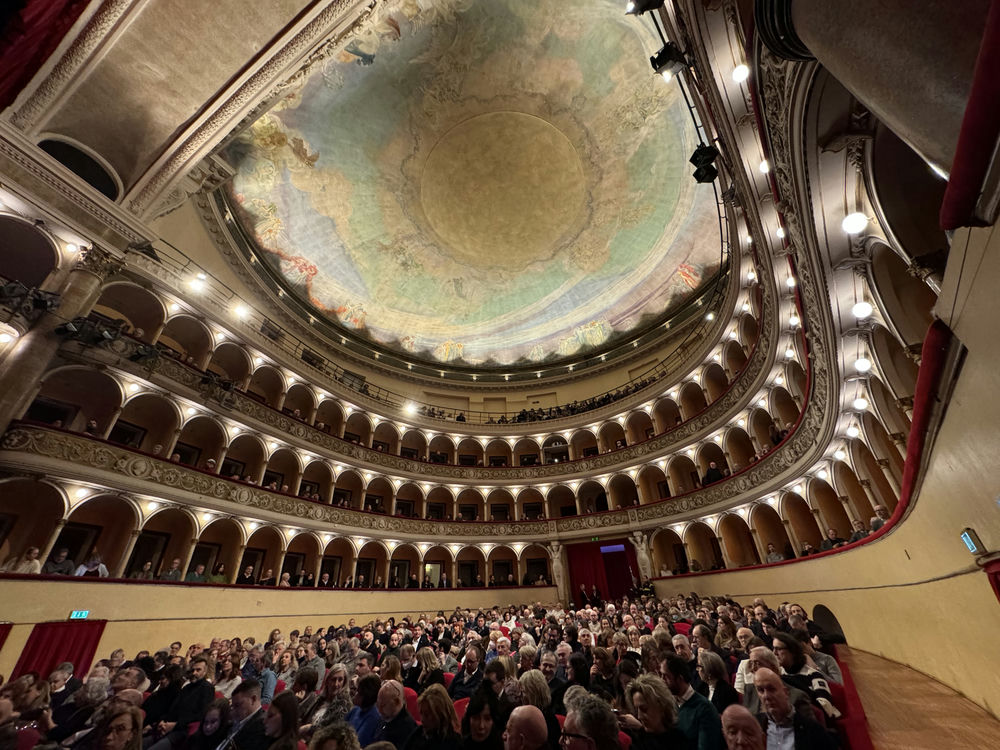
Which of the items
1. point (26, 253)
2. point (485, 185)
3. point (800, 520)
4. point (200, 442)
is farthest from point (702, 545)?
point (26, 253)

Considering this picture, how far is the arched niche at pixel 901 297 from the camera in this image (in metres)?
6.12

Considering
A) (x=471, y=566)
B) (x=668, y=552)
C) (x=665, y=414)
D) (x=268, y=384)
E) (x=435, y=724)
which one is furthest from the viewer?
(x=471, y=566)

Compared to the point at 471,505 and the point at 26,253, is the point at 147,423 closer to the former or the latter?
the point at 26,253

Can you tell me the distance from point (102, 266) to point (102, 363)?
106 inches

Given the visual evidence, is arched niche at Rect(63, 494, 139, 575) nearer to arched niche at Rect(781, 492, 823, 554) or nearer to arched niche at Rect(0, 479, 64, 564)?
arched niche at Rect(0, 479, 64, 564)

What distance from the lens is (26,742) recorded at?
3172mm

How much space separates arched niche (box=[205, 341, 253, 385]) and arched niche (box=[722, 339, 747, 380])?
801 inches

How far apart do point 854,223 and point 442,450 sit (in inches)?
885

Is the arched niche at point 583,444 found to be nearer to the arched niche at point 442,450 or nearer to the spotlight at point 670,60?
the arched niche at point 442,450

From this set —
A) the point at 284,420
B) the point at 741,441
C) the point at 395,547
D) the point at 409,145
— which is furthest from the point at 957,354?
the point at 409,145

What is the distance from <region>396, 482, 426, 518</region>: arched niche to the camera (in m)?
22.4

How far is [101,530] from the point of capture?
12289 mm

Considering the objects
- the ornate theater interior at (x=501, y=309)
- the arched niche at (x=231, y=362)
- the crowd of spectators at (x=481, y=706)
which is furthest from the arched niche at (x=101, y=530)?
the crowd of spectators at (x=481, y=706)

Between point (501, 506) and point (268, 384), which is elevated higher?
point (268, 384)
